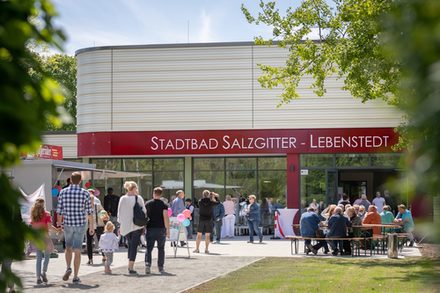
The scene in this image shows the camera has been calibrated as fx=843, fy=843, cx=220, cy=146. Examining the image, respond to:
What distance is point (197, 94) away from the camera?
35438 mm

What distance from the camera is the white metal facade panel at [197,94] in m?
34.5

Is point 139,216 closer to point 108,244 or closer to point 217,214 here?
point 108,244

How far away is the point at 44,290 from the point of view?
44.9 feet

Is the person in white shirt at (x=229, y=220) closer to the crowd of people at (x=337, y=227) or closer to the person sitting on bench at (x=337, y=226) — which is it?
the crowd of people at (x=337, y=227)

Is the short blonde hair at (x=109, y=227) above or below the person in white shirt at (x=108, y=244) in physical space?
above

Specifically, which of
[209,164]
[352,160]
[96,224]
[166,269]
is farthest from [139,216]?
[209,164]

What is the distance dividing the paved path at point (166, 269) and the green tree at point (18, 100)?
8533 millimetres

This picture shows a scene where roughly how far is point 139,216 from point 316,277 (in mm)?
3608

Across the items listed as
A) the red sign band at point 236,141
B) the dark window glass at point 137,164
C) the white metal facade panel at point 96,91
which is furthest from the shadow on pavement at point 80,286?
the white metal facade panel at point 96,91

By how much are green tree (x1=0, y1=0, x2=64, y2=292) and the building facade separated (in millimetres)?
31074

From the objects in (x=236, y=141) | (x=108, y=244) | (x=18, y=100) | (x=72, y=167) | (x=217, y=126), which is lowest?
(x=108, y=244)

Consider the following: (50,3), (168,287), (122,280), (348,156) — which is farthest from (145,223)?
(348,156)

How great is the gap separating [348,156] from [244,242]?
7.31m

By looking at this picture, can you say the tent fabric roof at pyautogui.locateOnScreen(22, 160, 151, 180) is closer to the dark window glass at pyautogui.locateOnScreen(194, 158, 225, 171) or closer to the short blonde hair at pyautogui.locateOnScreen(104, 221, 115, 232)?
the dark window glass at pyautogui.locateOnScreen(194, 158, 225, 171)
